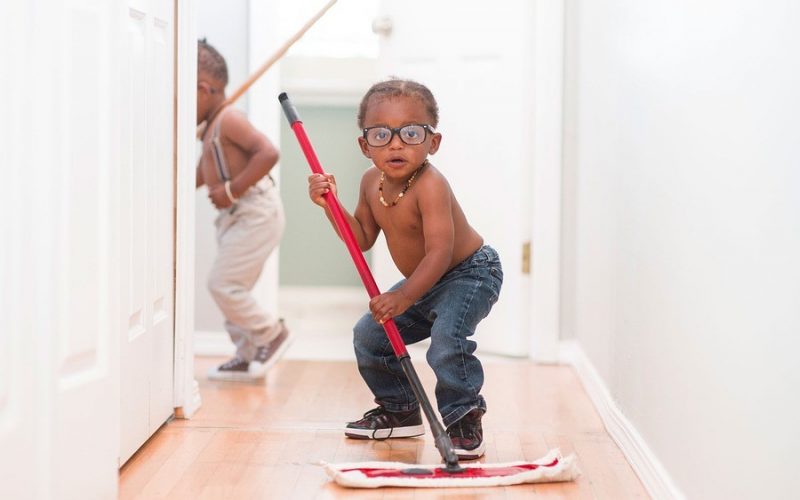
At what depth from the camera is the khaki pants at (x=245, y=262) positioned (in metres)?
2.73

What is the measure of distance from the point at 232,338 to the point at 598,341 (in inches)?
38.4

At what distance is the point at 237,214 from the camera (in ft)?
9.16

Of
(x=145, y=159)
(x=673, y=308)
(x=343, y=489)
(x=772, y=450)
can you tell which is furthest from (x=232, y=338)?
(x=772, y=450)

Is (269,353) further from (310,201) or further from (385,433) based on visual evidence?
(310,201)

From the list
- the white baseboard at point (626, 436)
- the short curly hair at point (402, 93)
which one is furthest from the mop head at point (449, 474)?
the short curly hair at point (402, 93)

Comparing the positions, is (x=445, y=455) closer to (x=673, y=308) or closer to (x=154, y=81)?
(x=673, y=308)

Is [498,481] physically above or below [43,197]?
below

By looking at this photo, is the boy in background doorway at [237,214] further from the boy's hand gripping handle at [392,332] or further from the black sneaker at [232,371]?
the boy's hand gripping handle at [392,332]

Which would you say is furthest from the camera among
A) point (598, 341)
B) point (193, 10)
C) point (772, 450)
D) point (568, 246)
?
point (568, 246)

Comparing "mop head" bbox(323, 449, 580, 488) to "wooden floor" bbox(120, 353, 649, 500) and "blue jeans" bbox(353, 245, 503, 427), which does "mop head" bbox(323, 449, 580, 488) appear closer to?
"wooden floor" bbox(120, 353, 649, 500)

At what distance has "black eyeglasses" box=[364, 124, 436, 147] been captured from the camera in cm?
194

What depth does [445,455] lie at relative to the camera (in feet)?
5.82

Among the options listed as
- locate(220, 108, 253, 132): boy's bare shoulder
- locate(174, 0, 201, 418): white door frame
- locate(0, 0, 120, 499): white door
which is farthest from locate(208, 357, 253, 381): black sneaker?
locate(0, 0, 120, 499): white door

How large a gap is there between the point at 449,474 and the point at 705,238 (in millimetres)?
604
